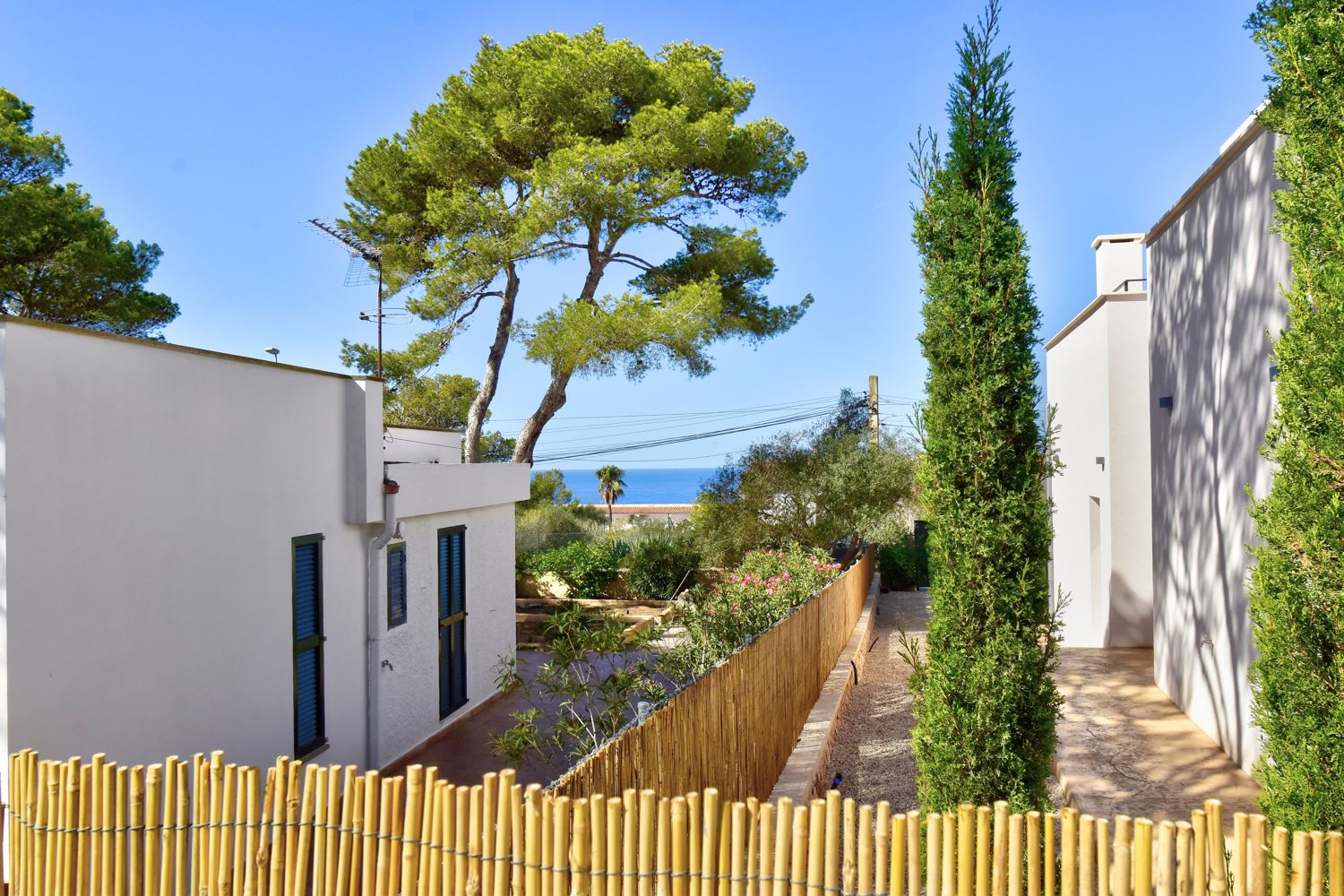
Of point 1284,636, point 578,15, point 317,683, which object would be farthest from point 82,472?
point 578,15

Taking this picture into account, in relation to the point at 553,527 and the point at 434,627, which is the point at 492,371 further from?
the point at 434,627

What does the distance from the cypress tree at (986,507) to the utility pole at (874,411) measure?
15104 millimetres

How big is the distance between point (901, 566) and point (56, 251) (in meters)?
18.3

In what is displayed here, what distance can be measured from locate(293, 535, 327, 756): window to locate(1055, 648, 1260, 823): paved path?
5501 mm

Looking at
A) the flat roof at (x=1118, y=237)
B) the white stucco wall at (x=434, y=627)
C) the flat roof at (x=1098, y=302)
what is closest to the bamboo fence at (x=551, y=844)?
the white stucco wall at (x=434, y=627)

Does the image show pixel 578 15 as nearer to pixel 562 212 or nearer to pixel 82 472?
pixel 562 212

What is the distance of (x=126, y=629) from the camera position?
5.15 m

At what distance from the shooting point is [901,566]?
2167 centimetres

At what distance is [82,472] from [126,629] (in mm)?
947

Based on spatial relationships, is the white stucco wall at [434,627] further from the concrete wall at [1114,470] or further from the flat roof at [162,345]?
the concrete wall at [1114,470]

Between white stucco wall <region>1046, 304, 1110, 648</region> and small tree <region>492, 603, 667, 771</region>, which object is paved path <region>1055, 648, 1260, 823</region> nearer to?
white stucco wall <region>1046, 304, 1110, 648</region>

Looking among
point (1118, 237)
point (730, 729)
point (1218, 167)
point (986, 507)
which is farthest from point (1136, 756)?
point (1118, 237)

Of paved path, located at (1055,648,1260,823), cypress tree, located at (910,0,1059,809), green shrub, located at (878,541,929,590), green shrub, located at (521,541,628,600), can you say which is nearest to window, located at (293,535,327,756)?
cypress tree, located at (910,0,1059,809)

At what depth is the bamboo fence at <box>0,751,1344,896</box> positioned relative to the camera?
2.76 metres
